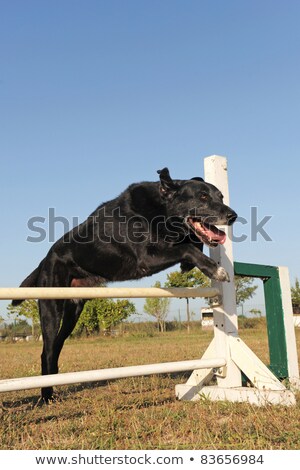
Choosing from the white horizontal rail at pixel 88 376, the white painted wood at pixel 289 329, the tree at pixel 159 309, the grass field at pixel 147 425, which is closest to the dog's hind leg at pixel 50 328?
the grass field at pixel 147 425

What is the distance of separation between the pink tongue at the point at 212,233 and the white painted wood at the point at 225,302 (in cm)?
25

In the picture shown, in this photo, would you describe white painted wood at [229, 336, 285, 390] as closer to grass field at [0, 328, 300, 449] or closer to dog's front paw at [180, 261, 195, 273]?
grass field at [0, 328, 300, 449]

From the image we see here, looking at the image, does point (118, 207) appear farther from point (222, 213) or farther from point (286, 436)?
point (286, 436)

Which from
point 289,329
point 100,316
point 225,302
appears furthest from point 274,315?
point 100,316

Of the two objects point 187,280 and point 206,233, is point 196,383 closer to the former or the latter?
point 206,233

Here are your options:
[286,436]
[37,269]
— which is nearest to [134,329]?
[37,269]

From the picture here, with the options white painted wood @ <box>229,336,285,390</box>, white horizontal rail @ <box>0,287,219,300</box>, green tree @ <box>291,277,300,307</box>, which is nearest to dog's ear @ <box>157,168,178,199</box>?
white horizontal rail @ <box>0,287,219,300</box>

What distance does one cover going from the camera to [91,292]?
2.86 meters

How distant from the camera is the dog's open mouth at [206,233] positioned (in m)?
3.42

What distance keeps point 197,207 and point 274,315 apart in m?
1.28

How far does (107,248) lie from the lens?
368cm

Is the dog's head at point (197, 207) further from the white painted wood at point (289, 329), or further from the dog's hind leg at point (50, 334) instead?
the dog's hind leg at point (50, 334)

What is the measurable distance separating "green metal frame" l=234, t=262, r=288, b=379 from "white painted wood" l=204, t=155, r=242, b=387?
0.26 m

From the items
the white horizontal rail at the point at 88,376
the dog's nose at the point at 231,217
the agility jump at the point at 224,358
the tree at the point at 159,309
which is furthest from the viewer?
the tree at the point at 159,309
